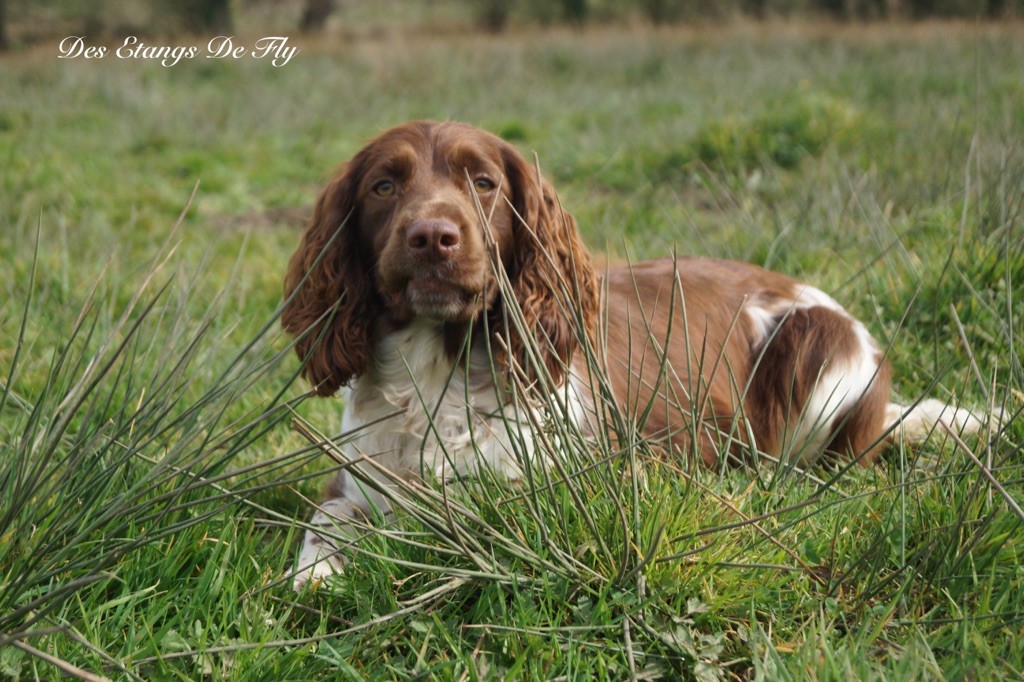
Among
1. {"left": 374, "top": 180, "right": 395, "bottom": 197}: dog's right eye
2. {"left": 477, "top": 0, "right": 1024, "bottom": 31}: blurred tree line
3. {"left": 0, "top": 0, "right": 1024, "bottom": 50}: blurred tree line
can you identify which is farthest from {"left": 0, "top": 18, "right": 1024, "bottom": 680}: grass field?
{"left": 0, "top": 0, "right": 1024, "bottom": 50}: blurred tree line

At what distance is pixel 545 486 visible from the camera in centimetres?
218

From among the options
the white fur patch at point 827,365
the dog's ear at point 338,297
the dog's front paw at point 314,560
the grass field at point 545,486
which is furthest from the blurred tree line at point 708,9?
the dog's front paw at point 314,560

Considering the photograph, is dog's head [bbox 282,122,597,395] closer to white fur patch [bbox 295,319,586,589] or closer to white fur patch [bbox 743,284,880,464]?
white fur patch [bbox 295,319,586,589]

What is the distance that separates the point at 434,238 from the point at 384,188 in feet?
1.47

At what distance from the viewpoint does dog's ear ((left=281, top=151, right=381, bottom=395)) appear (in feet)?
9.78

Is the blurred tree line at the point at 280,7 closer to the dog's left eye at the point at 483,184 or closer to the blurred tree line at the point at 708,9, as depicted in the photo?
the blurred tree line at the point at 708,9

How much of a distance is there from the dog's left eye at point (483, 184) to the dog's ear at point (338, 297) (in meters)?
0.37

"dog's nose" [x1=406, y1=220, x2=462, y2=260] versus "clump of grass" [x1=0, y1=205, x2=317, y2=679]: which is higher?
"dog's nose" [x1=406, y1=220, x2=462, y2=260]

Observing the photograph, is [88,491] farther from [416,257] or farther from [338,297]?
[338,297]

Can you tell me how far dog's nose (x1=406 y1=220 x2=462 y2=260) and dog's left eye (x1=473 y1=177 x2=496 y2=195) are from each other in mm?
400

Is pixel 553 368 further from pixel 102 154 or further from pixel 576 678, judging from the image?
pixel 102 154

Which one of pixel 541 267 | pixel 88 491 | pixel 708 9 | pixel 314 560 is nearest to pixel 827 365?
pixel 541 267

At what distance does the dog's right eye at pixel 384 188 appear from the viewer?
117 inches

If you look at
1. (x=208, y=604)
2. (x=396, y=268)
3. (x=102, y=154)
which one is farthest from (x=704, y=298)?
(x=102, y=154)
